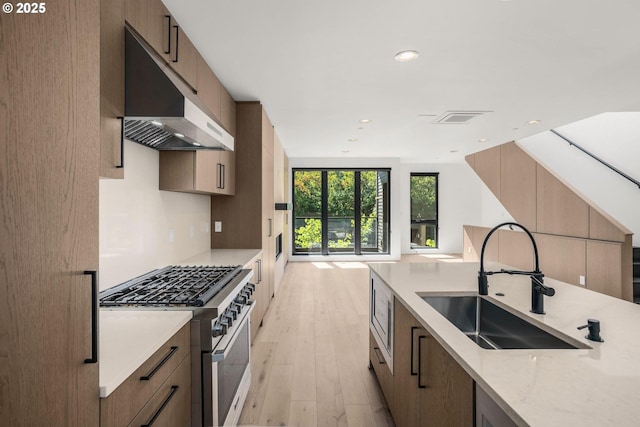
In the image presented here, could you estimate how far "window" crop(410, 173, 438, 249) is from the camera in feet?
29.6

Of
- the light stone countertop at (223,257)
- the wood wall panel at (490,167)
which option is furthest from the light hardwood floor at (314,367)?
the wood wall panel at (490,167)

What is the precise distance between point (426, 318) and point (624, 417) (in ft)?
2.27

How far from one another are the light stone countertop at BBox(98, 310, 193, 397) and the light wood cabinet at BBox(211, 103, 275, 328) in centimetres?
216

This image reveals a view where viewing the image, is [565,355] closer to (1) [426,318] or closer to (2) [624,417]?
(2) [624,417]

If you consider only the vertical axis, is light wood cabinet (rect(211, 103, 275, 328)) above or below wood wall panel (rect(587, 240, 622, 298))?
above

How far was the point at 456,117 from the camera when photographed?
14.1ft

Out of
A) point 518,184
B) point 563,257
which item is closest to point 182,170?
point 563,257

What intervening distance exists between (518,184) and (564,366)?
5.42m

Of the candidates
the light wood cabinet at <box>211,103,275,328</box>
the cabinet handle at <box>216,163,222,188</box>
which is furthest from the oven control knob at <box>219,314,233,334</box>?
the light wood cabinet at <box>211,103,275,328</box>

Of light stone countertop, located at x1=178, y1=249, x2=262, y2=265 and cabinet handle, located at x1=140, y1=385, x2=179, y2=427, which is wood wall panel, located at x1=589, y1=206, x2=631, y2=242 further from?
cabinet handle, located at x1=140, y1=385, x2=179, y2=427

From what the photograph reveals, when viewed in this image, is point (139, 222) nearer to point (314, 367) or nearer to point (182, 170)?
point (182, 170)

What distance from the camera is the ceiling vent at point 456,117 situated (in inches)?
163

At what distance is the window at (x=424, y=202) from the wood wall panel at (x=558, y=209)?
399cm

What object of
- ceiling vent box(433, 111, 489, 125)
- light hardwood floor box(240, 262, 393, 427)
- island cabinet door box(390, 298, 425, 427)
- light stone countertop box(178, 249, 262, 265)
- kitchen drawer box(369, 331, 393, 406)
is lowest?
light hardwood floor box(240, 262, 393, 427)
